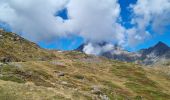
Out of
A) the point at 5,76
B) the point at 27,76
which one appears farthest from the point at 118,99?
the point at 5,76

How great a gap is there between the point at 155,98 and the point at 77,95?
8897 cm

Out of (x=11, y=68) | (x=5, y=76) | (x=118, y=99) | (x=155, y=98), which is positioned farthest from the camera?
(x=155, y=98)

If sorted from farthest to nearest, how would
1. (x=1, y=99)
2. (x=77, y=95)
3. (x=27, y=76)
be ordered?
1. (x=27, y=76)
2. (x=77, y=95)
3. (x=1, y=99)

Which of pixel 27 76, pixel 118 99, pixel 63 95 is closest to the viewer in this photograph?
pixel 63 95

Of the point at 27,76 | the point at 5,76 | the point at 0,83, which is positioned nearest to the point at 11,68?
the point at 27,76

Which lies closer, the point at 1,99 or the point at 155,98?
the point at 1,99

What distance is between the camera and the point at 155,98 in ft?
421

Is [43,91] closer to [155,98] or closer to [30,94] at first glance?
[30,94]

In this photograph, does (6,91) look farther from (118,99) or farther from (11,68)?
(118,99)

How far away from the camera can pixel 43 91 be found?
41188 millimetres

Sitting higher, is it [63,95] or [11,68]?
[11,68]

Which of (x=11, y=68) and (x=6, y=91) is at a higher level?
(x=11, y=68)

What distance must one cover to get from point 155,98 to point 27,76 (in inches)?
2989

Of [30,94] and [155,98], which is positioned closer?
[30,94]
